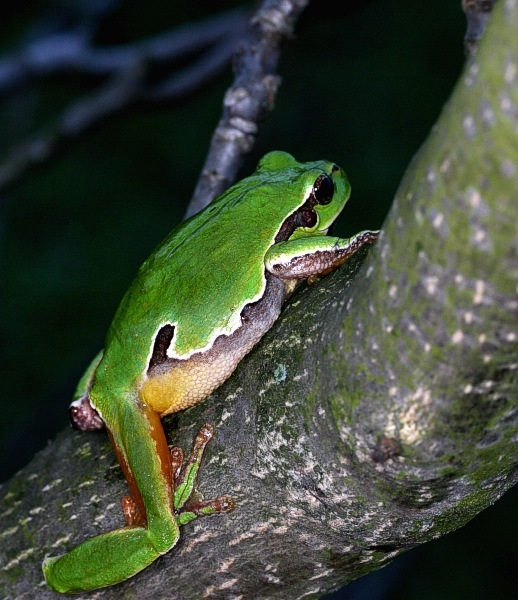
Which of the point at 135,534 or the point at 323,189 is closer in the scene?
the point at 135,534

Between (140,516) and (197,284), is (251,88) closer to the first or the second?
(197,284)

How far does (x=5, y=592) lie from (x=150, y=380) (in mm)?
684

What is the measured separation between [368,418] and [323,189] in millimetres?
1065

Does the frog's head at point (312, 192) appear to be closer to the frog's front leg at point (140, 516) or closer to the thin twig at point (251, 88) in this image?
the thin twig at point (251, 88)

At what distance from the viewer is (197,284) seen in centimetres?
209

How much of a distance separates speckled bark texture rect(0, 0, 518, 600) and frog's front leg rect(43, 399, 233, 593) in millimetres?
42

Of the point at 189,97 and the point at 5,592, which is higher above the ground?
the point at 189,97

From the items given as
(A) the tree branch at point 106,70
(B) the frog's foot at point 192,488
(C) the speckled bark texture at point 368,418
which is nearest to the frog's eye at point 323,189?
(C) the speckled bark texture at point 368,418

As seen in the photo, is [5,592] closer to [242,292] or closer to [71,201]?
[242,292]

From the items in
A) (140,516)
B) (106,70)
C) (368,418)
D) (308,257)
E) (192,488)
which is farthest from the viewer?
(106,70)

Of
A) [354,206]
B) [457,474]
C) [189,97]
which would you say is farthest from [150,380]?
[354,206]

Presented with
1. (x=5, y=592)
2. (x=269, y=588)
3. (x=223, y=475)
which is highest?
(x=223, y=475)

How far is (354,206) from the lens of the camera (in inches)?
193

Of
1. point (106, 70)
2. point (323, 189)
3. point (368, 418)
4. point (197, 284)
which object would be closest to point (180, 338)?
point (197, 284)
